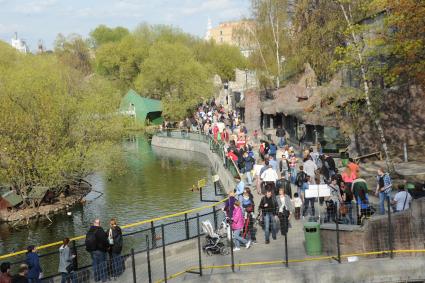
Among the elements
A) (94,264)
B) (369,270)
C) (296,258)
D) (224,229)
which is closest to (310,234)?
(296,258)

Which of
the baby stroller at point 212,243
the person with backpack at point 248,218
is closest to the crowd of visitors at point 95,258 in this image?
the baby stroller at point 212,243

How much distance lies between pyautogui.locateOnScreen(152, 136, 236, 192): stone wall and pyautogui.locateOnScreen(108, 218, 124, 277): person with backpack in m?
13.6

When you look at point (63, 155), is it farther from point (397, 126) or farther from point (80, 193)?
point (397, 126)

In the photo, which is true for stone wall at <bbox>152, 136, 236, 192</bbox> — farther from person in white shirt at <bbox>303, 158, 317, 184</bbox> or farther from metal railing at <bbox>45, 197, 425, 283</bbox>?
metal railing at <bbox>45, 197, 425, 283</bbox>

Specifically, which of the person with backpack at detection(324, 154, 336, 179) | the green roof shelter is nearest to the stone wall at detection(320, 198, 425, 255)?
the person with backpack at detection(324, 154, 336, 179)

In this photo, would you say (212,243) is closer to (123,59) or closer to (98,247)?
(98,247)

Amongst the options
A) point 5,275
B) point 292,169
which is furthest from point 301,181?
point 5,275

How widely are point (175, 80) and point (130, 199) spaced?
1543 inches

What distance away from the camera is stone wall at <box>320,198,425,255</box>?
15.0 meters

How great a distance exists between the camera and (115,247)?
1523cm

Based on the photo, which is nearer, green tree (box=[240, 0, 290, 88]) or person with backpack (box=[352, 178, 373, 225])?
person with backpack (box=[352, 178, 373, 225])

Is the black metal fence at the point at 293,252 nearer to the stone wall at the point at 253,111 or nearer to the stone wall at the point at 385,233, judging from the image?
the stone wall at the point at 385,233

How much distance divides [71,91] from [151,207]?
11.4 metres

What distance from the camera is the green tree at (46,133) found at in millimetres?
28656
